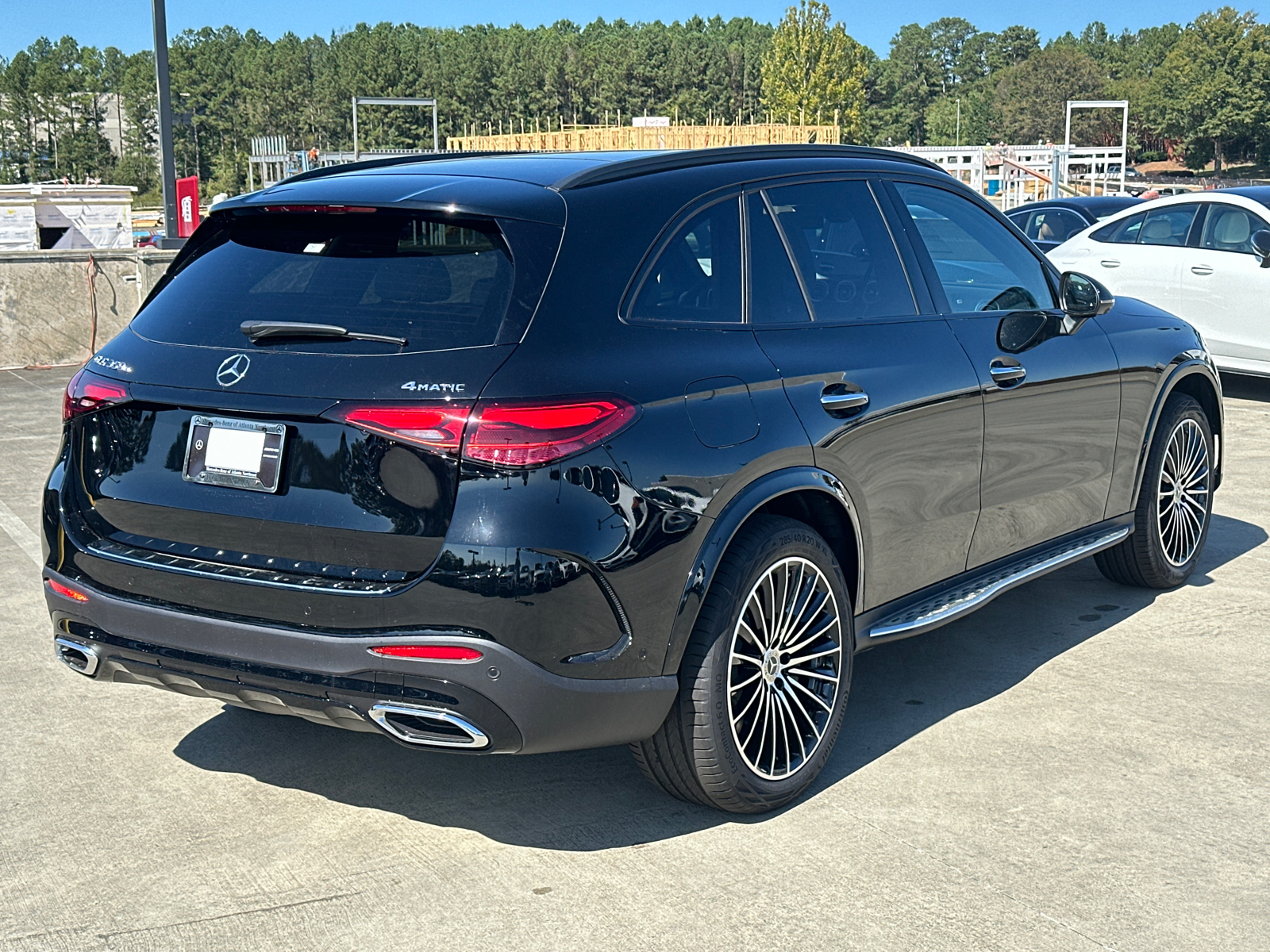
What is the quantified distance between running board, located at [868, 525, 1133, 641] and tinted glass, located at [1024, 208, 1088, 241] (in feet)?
41.7

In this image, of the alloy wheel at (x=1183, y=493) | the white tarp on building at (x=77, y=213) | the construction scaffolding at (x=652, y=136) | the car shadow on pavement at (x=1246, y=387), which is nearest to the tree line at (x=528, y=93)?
the construction scaffolding at (x=652, y=136)

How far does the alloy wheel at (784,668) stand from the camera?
3.74 m

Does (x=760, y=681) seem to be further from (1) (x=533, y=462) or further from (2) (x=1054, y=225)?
(2) (x=1054, y=225)

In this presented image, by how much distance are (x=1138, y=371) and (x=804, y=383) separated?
2.27 meters

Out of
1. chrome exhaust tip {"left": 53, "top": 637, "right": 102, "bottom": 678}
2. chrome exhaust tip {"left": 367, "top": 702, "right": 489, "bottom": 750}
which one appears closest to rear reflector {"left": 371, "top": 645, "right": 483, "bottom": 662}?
chrome exhaust tip {"left": 367, "top": 702, "right": 489, "bottom": 750}

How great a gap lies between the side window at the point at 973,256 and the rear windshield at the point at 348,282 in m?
1.81

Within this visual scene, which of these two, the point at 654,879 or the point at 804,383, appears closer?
the point at 654,879

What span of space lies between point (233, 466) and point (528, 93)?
165343mm

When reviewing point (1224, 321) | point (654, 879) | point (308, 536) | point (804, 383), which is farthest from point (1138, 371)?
point (1224, 321)

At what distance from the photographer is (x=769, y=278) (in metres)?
3.96

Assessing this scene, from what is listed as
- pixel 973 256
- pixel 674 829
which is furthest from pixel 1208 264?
pixel 674 829

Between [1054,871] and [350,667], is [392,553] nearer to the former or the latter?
[350,667]

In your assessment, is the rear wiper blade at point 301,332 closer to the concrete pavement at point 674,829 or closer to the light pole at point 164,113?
the concrete pavement at point 674,829

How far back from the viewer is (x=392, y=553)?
10.6ft
